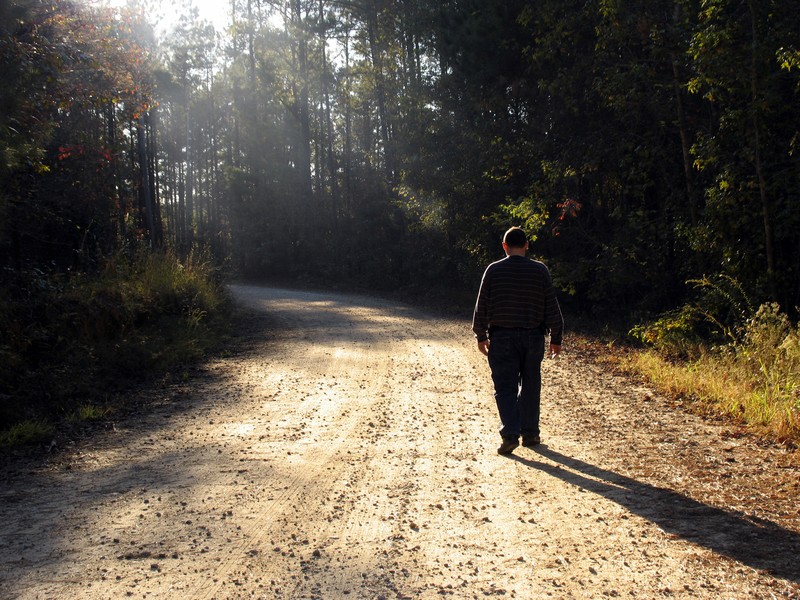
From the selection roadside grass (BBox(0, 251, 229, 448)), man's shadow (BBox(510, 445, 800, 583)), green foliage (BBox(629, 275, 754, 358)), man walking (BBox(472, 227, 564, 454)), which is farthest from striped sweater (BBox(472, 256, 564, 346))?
green foliage (BBox(629, 275, 754, 358))

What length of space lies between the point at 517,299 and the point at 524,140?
1312cm

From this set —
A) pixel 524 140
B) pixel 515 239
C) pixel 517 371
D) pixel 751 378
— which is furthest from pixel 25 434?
pixel 524 140

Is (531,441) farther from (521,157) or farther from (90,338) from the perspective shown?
(521,157)

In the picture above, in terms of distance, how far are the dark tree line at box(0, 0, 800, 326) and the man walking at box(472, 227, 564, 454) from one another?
562 centimetres

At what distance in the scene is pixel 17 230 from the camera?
40.9ft

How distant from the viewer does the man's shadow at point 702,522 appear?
3867mm

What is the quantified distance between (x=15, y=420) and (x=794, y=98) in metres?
11.6

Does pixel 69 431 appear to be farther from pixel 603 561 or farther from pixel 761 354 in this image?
pixel 761 354

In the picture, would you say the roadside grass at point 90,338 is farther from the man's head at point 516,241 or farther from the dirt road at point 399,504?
the man's head at point 516,241

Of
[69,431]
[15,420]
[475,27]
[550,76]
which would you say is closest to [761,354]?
[69,431]

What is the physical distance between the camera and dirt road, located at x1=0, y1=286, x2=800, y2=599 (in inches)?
144

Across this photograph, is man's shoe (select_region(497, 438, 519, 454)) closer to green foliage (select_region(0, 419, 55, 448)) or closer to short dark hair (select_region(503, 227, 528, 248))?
short dark hair (select_region(503, 227, 528, 248))

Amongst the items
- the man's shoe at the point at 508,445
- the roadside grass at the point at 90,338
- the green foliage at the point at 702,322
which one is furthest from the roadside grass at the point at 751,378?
the roadside grass at the point at 90,338

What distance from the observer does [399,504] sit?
4.82 meters
